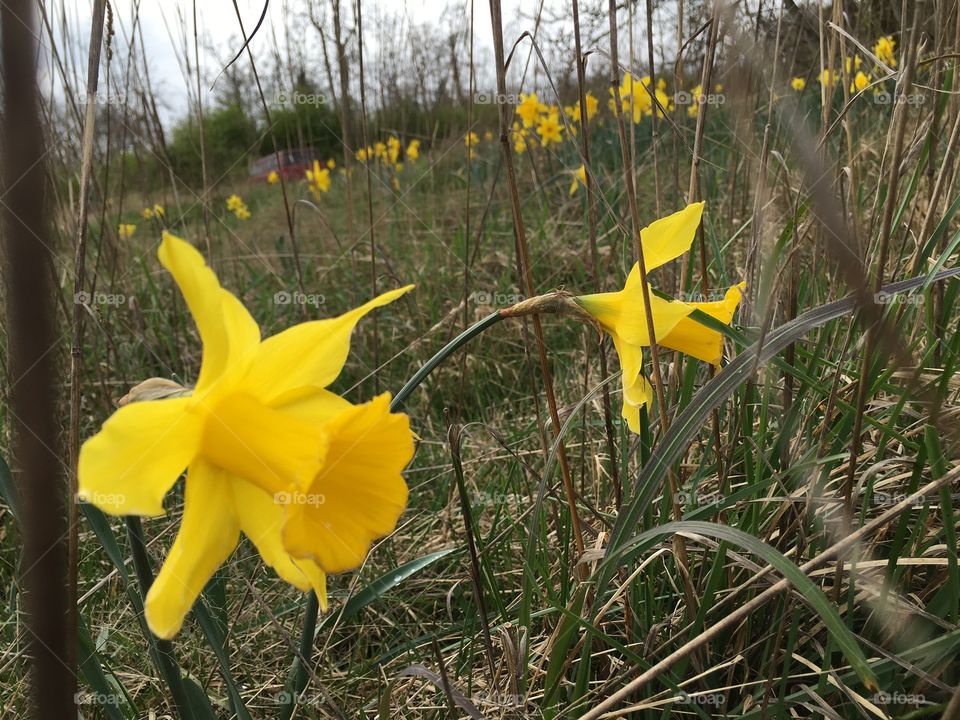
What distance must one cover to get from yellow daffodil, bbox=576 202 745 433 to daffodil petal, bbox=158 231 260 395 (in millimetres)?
464

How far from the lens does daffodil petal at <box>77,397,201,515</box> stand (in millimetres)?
640

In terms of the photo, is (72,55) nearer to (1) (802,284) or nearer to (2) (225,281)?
(2) (225,281)

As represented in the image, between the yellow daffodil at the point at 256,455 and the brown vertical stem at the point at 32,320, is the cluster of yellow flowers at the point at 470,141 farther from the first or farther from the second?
the brown vertical stem at the point at 32,320

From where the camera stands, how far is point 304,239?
502 cm

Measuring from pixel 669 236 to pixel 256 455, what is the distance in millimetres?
634

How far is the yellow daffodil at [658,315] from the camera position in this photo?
98 centimetres

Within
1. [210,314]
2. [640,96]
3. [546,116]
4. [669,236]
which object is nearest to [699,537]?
[669,236]

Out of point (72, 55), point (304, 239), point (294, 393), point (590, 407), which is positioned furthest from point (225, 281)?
point (294, 393)

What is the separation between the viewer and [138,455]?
70cm

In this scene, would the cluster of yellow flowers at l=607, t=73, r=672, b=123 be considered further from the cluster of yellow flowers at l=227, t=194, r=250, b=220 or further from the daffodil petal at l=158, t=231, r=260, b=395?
the cluster of yellow flowers at l=227, t=194, r=250, b=220

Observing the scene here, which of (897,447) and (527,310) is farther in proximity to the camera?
(897,447)

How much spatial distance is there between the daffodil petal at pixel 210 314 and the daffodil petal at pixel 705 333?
0.56m

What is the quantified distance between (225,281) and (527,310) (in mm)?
3413

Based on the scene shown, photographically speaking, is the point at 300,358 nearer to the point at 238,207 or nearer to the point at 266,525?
the point at 266,525
